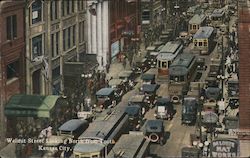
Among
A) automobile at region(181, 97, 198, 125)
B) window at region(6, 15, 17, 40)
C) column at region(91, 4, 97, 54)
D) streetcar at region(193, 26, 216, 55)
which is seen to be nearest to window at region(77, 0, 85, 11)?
column at region(91, 4, 97, 54)

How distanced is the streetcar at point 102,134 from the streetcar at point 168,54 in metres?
2.01

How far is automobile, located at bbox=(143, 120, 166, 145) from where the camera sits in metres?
17.5

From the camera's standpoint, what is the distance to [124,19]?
61.2 ft

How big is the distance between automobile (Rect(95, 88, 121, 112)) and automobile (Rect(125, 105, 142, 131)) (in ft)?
1.94

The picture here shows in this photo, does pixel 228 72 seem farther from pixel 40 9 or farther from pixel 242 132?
pixel 40 9

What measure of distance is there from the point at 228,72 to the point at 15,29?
22.7 feet

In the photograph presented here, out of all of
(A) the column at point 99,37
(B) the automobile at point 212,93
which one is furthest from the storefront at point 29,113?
(B) the automobile at point 212,93

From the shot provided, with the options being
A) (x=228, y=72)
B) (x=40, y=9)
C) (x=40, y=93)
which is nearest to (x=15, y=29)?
(x=40, y=9)

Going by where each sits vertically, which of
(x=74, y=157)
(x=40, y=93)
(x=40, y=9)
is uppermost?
(x=40, y=9)

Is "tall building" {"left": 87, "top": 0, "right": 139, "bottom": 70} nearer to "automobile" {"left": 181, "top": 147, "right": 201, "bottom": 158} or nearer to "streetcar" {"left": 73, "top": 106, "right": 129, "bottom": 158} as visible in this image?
"streetcar" {"left": 73, "top": 106, "right": 129, "bottom": 158}

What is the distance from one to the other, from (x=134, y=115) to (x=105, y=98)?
3.62 ft

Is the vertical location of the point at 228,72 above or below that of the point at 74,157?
above

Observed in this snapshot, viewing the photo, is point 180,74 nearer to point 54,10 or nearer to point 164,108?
point 164,108

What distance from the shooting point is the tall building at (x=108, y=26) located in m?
18.6
